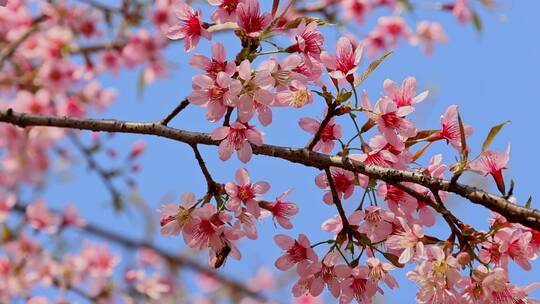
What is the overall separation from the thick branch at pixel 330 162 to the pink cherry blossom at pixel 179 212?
0.14m

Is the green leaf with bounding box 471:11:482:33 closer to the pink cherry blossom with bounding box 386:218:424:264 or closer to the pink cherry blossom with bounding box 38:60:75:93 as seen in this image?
the pink cherry blossom with bounding box 386:218:424:264

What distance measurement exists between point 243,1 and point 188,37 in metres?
0.16

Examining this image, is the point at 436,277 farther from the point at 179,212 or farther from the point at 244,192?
the point at 179,212

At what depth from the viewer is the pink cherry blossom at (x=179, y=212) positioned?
1.62 metres

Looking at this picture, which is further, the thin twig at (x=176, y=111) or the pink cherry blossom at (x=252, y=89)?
the thin twig at (x=176, y=111)

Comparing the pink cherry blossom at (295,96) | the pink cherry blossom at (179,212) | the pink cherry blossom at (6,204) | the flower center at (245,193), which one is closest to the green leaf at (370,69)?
the pink cherry blossom at (295,96)

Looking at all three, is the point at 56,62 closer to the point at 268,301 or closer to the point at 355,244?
the point at 268,301

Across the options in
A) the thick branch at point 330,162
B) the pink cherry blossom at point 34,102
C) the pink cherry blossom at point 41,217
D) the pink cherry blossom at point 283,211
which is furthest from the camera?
the pink cherry blossom at point 34,102

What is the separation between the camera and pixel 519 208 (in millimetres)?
1356

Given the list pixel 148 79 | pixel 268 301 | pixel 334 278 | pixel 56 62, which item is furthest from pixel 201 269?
pixel 334 278

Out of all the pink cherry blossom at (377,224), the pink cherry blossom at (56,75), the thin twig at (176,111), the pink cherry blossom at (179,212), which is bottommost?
the pink cherry blossom at (56,75)

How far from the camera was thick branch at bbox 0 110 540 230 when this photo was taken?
136 cm

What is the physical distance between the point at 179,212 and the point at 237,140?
0.80 feet

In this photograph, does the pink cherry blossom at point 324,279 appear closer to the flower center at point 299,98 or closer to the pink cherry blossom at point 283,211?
the pink cherry blossom at point 283,211
